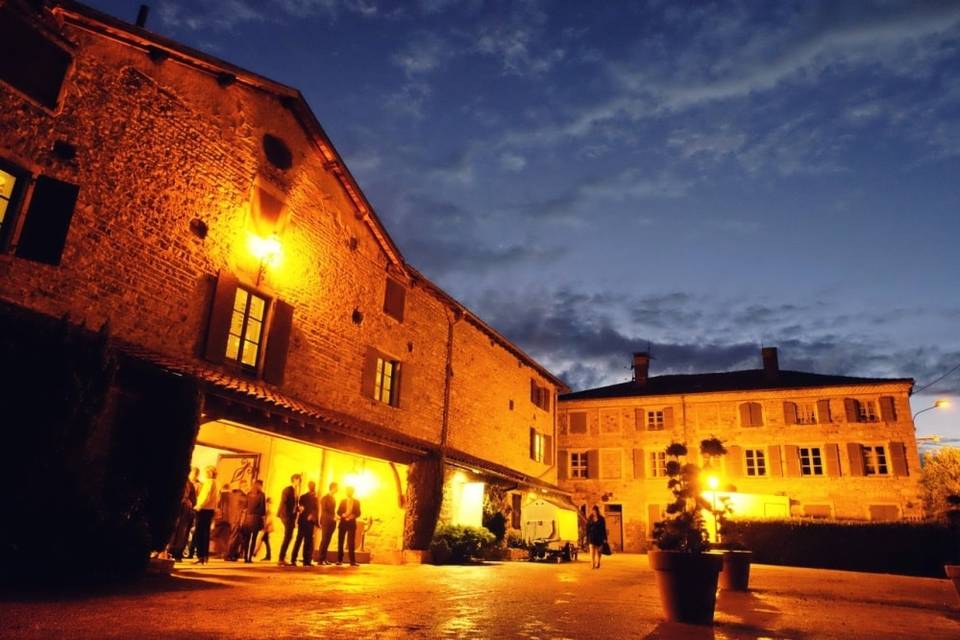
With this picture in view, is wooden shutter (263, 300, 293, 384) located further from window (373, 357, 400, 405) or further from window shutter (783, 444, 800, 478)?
window shutter (783, 444, 800, 478)

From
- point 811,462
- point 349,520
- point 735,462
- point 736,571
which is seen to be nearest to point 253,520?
point 349,520

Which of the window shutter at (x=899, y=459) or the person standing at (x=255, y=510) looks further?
the window shutter at (x=899, y=459)

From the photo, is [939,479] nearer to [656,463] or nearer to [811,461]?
[811,461]

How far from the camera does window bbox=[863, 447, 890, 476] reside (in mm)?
27358

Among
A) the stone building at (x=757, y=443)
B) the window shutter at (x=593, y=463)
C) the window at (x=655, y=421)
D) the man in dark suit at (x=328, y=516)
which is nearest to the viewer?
the man in dark suit at (x=328, y=516)

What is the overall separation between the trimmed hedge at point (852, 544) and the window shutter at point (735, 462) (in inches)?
269

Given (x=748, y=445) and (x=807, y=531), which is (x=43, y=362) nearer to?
(x=807, y=531)

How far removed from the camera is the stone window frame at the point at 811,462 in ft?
92.7

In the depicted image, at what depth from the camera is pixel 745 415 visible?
99.3ft

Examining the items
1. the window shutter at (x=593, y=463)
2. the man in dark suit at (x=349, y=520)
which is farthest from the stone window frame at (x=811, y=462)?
the man in dark suit at (x=349, y=520)

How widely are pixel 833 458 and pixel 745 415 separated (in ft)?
13.7

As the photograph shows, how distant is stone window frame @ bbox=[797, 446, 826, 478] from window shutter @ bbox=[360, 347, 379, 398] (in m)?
23.5

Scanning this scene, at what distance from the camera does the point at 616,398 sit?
32719mm

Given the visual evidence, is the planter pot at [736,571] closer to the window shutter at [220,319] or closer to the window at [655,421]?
the window shutter at [220,319]
